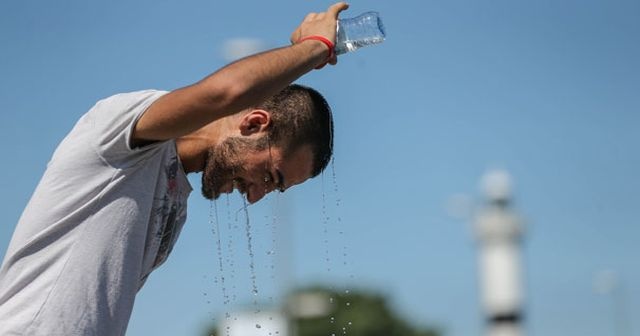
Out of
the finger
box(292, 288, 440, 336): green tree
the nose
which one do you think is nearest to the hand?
the finger

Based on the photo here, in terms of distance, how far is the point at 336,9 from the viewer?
534 centimetres

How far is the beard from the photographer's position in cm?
532

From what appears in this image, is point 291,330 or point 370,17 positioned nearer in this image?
point 370,17

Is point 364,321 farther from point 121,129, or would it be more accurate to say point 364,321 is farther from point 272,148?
point 121,129

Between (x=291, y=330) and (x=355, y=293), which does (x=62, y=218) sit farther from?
(x=355, y=293)

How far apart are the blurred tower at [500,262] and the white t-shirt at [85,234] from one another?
2737 centimetres

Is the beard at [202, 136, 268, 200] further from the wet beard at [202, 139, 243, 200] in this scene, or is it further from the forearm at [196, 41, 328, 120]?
the forearm at [196, 41, 328, 120]

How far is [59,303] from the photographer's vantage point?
4891 mm

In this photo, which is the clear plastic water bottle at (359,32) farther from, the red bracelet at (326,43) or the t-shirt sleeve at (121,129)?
the t-shirt sleeve at (121,129)

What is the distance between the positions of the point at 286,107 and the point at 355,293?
76447 mm

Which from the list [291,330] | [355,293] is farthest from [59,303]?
[355,293]

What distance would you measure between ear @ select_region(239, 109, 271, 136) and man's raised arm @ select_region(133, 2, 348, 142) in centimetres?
46

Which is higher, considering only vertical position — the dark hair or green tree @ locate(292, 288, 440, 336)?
green tree @ locate(292, 288, 440, 336)

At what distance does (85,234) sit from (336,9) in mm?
1359
